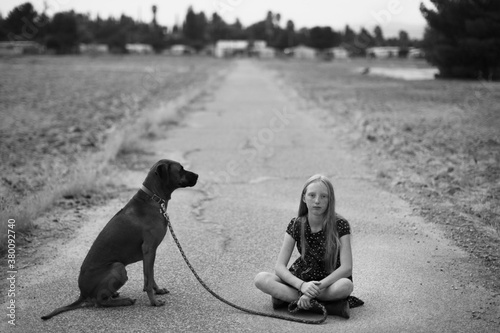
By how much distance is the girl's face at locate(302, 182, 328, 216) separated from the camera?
4.36m

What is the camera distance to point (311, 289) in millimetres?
4184

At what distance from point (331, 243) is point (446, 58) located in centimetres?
3617

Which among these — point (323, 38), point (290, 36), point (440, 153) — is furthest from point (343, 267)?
point (290, 36)

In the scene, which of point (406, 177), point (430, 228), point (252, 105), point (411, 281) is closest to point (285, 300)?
point (411, 281)

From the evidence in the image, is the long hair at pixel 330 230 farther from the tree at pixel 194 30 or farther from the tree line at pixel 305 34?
the tree at pixel 194 30

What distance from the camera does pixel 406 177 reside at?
348 inches

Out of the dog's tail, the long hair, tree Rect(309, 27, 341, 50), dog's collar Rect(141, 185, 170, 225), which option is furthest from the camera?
tree Rect(309, 27, 341, 50)

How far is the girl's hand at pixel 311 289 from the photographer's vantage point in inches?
164

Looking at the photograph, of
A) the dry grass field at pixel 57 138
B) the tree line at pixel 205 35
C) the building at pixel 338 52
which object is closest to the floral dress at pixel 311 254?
the dry grass field at pixel 57 138

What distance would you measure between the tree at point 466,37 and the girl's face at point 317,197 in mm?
32607

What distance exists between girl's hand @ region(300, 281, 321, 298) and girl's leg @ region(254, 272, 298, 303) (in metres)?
0.19

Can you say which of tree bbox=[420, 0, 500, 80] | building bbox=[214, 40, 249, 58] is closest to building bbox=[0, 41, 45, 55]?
building bbox=[214, 40, 249, 58]

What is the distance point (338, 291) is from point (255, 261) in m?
1.52

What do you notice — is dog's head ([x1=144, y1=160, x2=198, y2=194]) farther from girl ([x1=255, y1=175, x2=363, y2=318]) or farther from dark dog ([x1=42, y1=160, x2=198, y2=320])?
girl ([x1=255, y1=175, x2=363, y2=318])
